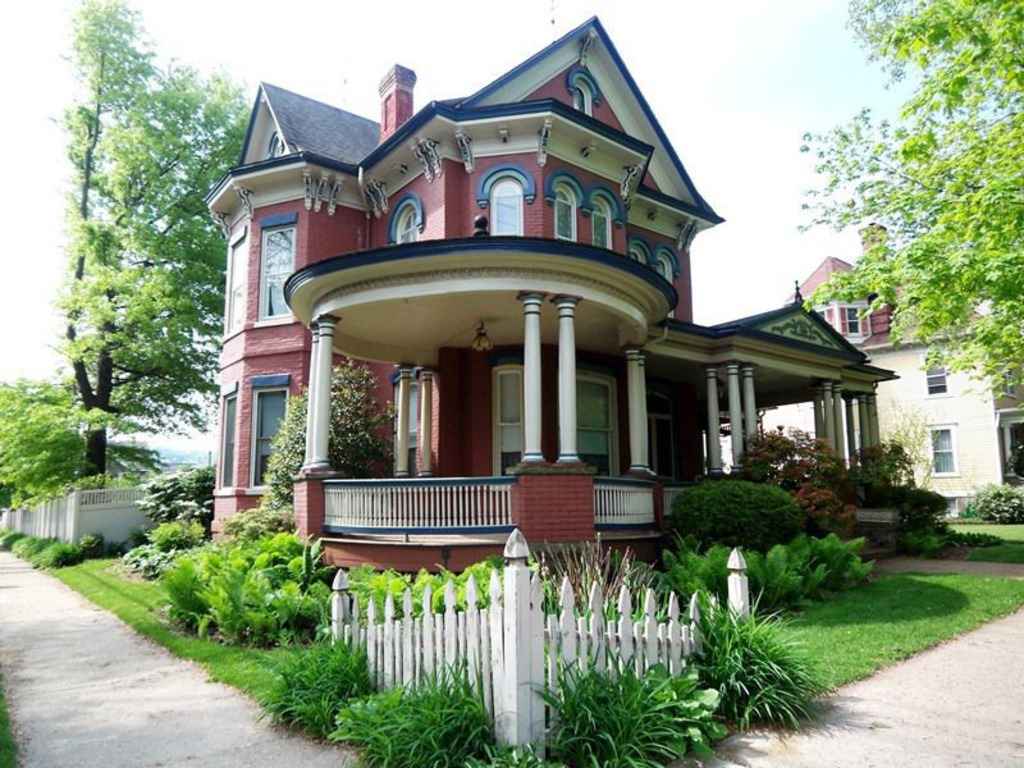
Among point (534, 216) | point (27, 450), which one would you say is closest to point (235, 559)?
point (534, 216)

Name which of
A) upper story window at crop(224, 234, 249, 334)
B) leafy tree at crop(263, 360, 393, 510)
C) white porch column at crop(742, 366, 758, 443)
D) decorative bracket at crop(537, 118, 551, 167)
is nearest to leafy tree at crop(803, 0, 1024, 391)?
white porch column at crop(742, 366, 758, 443)

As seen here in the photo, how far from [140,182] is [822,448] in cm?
2283

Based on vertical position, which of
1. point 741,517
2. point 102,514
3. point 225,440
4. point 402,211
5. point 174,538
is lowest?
point 174,538

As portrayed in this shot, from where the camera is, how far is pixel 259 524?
12023 millimetres

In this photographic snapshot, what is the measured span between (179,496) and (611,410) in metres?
11.8

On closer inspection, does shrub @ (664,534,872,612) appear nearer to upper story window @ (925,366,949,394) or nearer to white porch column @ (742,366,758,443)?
white porch column @ (742,366,758,443)

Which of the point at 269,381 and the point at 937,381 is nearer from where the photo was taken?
the point at 269,381

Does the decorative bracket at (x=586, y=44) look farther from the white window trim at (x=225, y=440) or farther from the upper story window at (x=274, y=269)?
the white window trim at (x=225, y=440)

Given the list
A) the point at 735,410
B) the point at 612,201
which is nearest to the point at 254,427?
the point at 612,201

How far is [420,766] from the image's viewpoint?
4145 mm

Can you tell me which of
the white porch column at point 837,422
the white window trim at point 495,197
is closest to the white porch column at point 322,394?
the white window trim at point 495,197

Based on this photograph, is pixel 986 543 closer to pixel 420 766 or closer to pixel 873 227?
pixel 873 227

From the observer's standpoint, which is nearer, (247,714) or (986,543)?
(247,714)

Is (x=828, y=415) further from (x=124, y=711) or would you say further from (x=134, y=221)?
(x=134, y=221)
